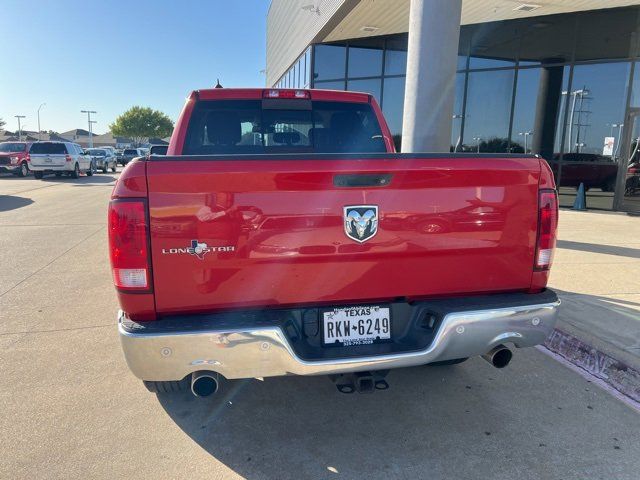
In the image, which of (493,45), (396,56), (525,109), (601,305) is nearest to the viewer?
(601,305)

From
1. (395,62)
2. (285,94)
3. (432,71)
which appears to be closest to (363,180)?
(285,94)

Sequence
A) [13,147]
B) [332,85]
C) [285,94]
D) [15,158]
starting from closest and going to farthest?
[285,94] → [332,85] → [15,158] → [13,147]

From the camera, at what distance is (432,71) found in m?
6.23

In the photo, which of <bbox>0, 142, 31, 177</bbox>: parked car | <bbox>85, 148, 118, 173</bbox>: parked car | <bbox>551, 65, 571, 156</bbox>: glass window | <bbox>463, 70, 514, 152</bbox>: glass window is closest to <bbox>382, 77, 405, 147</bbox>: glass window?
<bbox>463, 70, 514, 152</bbox>: glass window

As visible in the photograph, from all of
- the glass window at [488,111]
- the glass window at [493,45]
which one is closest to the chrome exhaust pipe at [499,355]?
the glass window at [488,111]

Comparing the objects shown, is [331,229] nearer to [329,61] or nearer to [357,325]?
[357,325]

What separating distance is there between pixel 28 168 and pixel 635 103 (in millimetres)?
26925

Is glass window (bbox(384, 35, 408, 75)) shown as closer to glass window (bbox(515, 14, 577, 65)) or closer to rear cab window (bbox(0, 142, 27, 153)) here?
glass window (bbox(515, 14, 577, 65))

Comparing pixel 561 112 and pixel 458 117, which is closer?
pixel 561 112

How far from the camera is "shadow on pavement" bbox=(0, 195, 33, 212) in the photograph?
12.8m

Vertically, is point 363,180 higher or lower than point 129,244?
higher

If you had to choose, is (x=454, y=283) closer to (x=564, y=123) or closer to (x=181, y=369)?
(x=181, y=369)

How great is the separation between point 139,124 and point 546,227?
96.0 metres

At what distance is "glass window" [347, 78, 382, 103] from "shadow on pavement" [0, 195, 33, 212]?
11.2 meters
